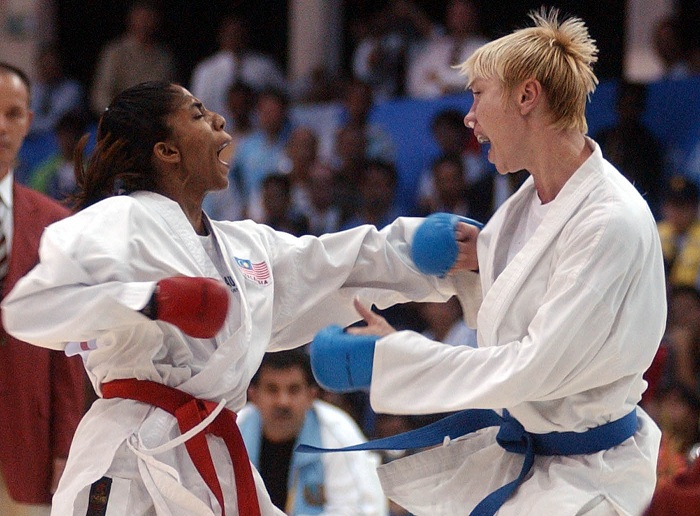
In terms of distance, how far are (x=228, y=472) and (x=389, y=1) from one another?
22.5ft

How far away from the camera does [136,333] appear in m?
2.96

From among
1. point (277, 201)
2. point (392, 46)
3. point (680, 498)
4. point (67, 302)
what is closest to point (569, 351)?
point (680, 498)

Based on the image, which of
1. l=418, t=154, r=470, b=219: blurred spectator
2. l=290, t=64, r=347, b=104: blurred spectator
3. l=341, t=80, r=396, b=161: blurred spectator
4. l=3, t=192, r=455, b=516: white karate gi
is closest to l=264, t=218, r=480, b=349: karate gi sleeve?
l=3, t=192, r=455, b=516: white karate gi

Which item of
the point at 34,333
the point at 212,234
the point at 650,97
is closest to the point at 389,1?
the point at 650,97

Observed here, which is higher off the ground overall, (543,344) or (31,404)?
(543,344)

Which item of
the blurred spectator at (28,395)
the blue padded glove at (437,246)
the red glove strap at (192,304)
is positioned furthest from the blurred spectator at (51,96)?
the red glove strap at (192,304)

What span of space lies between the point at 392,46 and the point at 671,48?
2.12 m

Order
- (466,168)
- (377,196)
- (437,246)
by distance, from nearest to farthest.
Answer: (437,246)
(466,168)
(377,196)

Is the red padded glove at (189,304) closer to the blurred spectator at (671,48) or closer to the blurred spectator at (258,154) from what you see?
the blurred spectator at (671,48)

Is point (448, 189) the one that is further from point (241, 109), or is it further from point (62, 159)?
point (62, 159)

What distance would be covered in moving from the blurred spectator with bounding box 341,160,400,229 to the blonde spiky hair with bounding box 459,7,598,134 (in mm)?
4422

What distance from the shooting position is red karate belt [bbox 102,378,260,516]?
2979 mm

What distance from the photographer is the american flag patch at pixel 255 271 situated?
3.24 m

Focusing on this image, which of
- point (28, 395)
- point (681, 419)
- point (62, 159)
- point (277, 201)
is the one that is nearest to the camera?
point (28, 395)
